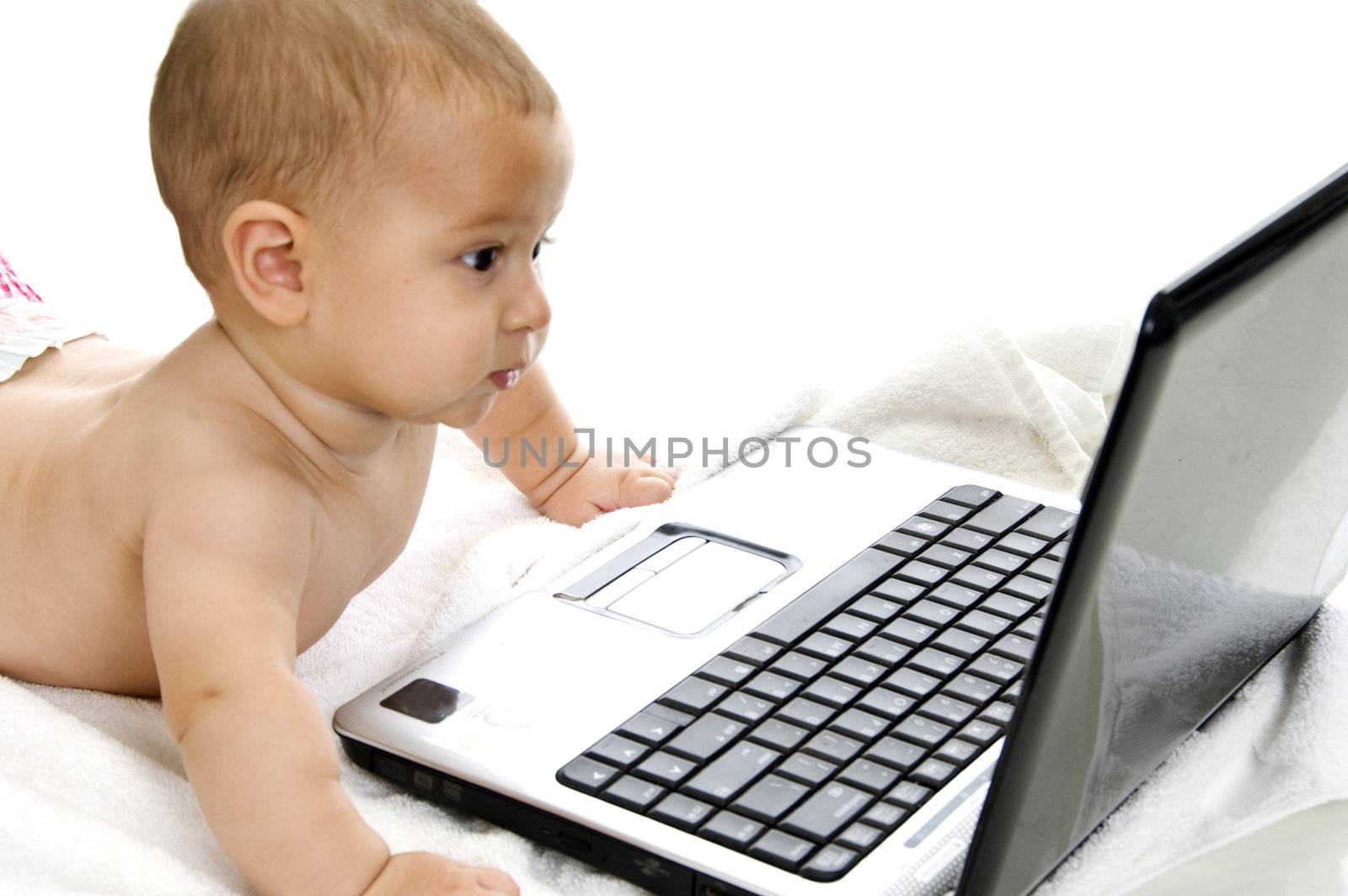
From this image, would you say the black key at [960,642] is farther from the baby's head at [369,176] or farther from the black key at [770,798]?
the baby's head at [369,176]

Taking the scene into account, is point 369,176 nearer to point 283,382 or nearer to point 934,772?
point 283,382

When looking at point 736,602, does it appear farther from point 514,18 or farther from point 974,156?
point 514,18

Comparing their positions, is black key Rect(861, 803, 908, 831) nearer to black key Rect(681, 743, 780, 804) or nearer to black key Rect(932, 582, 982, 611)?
black key Rect(681, 743, 780, 804)

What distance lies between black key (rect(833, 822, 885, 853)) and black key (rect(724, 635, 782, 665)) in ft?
0.46

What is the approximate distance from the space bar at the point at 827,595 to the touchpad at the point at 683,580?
0.03m

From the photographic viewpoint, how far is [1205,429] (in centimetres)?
60

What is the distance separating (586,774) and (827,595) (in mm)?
204

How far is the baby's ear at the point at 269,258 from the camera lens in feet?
2.72

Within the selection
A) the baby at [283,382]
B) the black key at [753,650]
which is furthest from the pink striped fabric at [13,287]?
the black key at [753,650]

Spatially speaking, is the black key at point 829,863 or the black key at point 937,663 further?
the black key at point 937,663

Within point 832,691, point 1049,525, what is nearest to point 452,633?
point 832,691

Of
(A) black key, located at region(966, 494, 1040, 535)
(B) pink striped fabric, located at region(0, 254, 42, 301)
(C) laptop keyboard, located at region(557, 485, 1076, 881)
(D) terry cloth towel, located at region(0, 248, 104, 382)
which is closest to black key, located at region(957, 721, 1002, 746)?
(C) laptop keyboard, located at region(557, 485, 1076, 881)

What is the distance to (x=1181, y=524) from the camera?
24.6 inches

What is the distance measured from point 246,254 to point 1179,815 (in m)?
0.53
